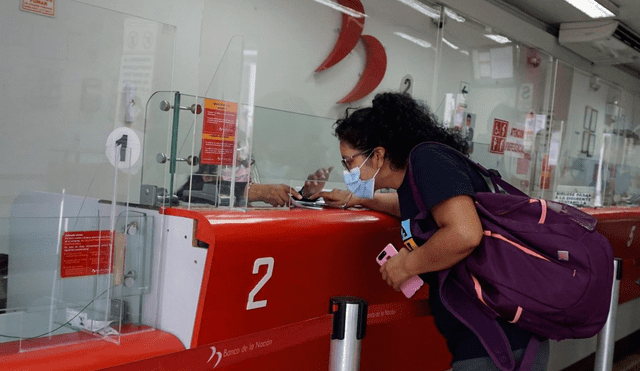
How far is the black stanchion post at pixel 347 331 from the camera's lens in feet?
5.35

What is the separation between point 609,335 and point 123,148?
250 cm

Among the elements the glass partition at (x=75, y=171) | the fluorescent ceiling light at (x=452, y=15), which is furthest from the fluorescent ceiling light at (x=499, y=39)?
the glass partition at (x=75, y=171)

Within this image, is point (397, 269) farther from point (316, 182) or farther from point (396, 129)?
point (316, 182)

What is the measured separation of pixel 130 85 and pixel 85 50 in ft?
0.59

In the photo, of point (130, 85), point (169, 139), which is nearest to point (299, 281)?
point (169, 139)

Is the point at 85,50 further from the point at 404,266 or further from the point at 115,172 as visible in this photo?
the point at 404,266

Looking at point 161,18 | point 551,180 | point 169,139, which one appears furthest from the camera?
point 551,180

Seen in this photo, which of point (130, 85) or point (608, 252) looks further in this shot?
point (130, 85)

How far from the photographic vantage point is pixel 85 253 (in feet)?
5.79

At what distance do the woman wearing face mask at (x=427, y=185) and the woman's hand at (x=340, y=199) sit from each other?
1.19 ft

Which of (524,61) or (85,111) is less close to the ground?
(524,61)

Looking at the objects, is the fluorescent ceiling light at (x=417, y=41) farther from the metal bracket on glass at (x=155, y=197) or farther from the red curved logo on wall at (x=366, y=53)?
the metal bracket on glass at (x=155, y=197)

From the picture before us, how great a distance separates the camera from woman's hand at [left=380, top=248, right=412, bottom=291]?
189cm

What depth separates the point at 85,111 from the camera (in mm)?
1878
